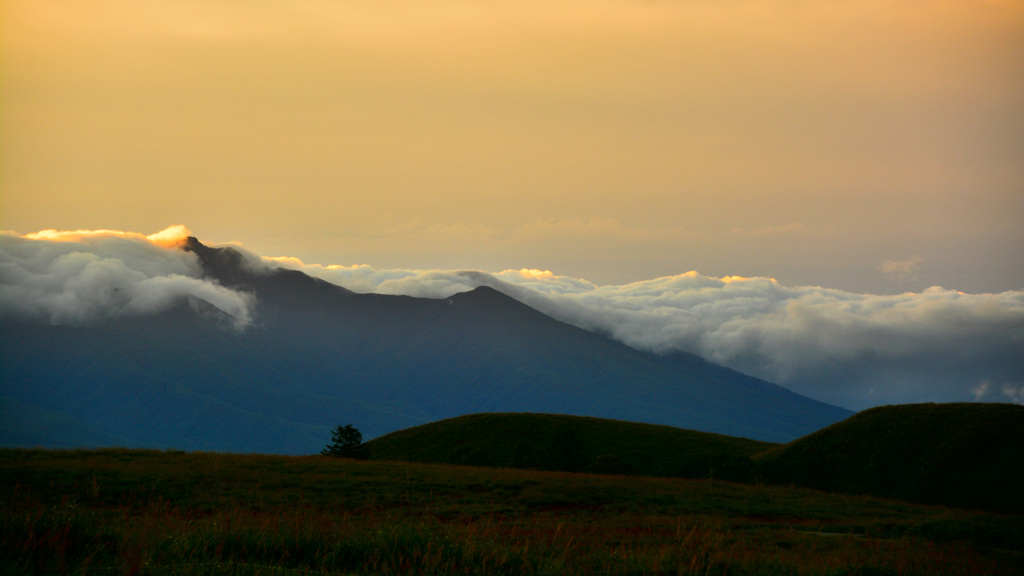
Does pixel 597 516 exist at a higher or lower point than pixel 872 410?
lower

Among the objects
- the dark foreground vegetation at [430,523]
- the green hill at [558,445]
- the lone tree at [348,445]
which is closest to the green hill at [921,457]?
the green hill at [558,445]

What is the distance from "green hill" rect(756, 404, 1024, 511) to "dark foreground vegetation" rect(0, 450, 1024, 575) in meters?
29.8

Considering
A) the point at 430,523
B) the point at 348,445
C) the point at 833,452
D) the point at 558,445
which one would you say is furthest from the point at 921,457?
the point at 430,523

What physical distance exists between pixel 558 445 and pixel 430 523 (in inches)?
2446

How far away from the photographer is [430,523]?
19562 millimetres

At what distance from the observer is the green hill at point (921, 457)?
2491 inches

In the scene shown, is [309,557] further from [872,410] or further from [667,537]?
[872,410]

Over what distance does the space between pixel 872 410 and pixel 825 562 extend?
83.8 meters

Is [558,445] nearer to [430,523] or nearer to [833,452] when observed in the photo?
[833,452]

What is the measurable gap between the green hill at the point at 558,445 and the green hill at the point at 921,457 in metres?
8.23

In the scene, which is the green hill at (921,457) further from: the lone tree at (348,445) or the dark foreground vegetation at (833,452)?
the lone tree at (348,445)

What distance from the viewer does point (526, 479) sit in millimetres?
39375

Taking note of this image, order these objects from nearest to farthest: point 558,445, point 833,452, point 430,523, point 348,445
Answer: point 430,523
point 348,445
point 833,452
point 558,445

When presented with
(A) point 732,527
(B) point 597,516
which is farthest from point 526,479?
(A) point 732,527
